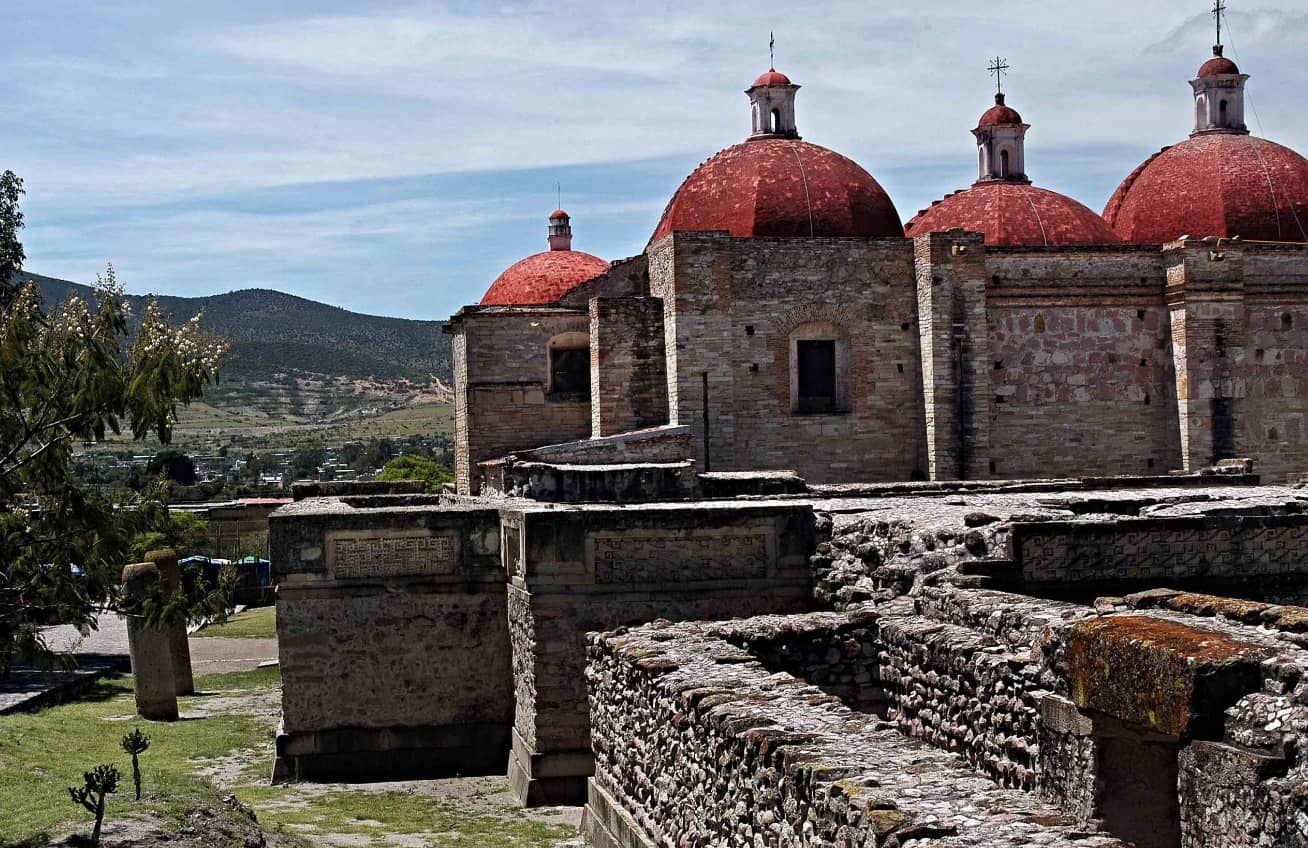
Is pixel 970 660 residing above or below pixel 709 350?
below

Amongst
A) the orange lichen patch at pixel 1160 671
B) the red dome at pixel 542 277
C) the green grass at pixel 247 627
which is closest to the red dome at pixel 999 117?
the red dome at pixel 542 277

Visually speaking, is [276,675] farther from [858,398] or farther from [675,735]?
[675,735]

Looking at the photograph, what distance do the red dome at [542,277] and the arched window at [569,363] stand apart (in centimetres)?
368

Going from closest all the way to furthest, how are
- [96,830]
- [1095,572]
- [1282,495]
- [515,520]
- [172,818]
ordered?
1. [96,830]
2. [172,818]
3. [1095,572]
4. [515,520]
5. [1282,495]

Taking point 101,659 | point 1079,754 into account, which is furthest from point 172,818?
point 101,659

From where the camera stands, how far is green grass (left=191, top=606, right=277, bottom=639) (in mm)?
25359

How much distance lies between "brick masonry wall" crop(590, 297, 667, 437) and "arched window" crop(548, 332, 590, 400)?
1311 millimetres

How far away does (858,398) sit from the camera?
80.7 feet

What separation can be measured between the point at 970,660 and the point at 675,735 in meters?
1.53

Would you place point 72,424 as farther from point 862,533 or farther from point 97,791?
point 862,533

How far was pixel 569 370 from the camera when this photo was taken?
25.8 meters

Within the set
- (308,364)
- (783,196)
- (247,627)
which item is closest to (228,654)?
(247,627)

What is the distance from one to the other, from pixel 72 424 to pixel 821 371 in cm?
1615

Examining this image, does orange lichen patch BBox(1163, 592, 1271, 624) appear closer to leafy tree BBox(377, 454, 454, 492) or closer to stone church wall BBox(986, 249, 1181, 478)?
stone church wall BBox(986, 249, 1181, 478)
